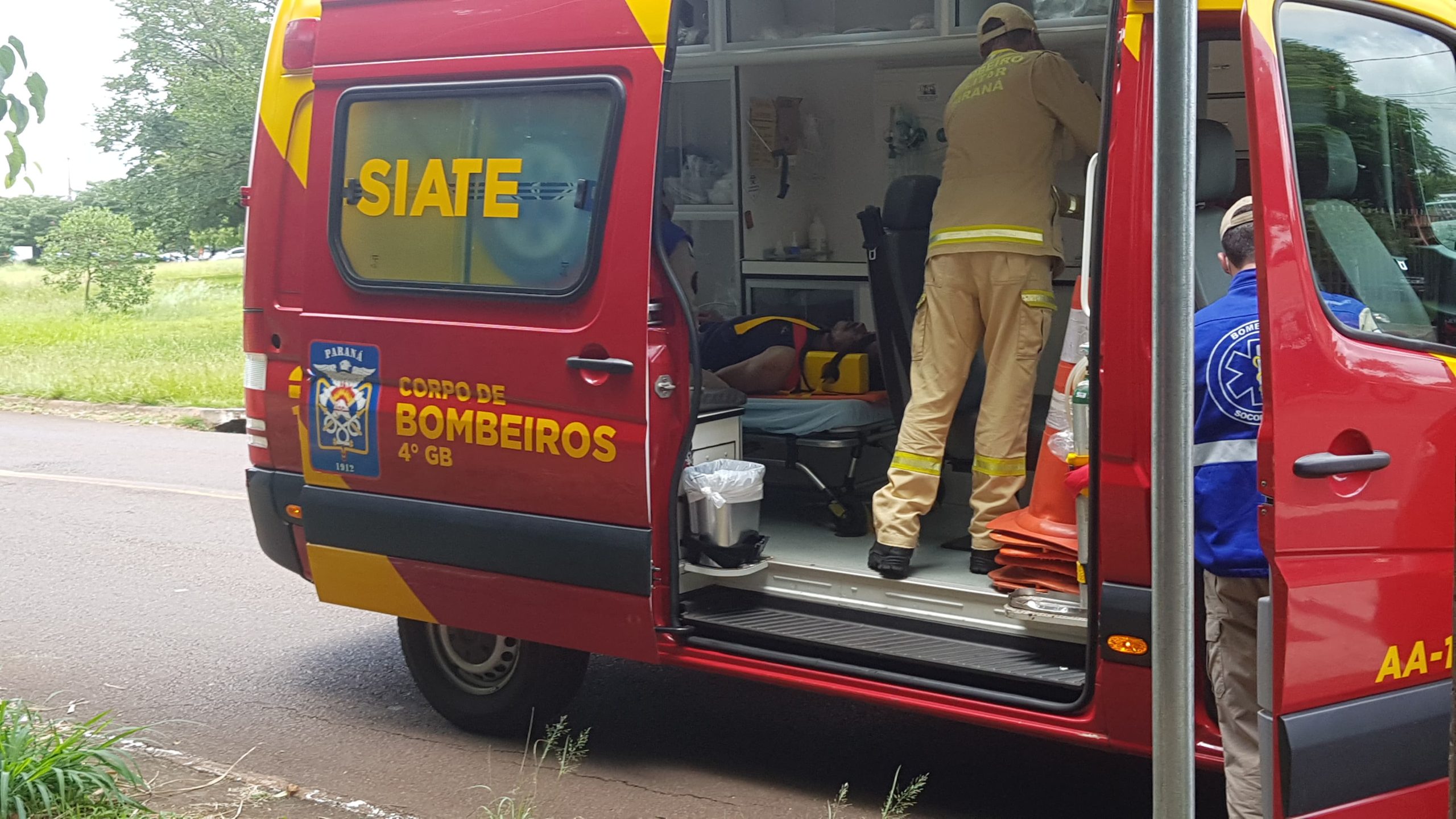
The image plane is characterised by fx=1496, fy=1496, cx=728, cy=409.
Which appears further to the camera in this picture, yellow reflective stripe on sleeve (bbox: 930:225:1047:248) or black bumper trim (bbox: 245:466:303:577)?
black bumper trim (bbox: 245:466:303:577)

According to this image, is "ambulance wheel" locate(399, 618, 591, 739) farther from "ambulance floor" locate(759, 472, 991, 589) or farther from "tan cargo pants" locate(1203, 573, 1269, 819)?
"tan cargo pants" locate(1203, 573, 1269, 819)

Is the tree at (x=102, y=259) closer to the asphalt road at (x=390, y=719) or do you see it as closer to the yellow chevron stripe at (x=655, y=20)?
the asphalt road at (x=390, y=719)

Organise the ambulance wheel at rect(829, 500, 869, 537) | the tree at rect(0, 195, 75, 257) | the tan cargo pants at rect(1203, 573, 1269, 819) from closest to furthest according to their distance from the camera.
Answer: the tan cargo pants at rect(1203, 573, 1269, 819)
the ambulance wheel at rect(829, 500, 869, 537)
the tree at rect(0, 195, 75, 257)

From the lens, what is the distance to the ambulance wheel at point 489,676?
498 centimetres

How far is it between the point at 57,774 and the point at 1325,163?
362 cm

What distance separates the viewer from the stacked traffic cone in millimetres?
4105

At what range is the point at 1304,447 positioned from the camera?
2945 millimetres

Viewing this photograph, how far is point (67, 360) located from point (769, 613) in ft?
55.2

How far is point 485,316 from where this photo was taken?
4.62 m

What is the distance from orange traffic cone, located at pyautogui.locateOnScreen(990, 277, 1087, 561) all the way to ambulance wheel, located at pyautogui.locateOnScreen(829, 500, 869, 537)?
1.04 meters

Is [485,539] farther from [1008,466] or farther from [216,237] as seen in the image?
[216,237]

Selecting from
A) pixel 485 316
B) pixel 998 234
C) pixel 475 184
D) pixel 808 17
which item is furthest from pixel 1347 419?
pixel 808 17

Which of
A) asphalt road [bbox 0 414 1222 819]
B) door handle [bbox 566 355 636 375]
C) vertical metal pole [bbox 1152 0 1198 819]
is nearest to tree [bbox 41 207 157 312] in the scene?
asphalt road [bbox 0 414 1222 819]

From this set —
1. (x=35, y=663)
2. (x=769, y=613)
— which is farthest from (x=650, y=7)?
(x=35, y=663)
